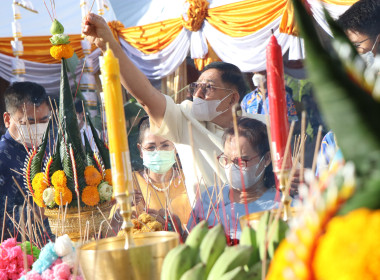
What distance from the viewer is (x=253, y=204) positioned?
144 cm

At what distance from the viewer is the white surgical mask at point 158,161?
6.68 feet

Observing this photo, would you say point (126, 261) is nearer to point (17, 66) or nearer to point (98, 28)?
point (98, 28)

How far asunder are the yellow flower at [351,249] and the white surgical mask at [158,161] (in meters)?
1.71

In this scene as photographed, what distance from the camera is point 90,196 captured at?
3.85ft

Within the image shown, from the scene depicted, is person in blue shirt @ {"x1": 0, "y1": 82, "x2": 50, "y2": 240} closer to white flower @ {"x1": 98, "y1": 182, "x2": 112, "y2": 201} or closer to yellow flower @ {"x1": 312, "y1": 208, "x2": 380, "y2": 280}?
white flower @ {"x1": 98, "y1": 182, "x2": 112, "y2": 201}

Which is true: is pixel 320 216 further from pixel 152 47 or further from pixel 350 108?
pixel 152 47

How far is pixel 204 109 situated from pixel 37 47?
404 cm

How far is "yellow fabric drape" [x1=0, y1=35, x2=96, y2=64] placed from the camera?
5168 mm

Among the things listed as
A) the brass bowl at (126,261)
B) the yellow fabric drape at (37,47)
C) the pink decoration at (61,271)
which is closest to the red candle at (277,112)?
the brass bowl at (126,261)

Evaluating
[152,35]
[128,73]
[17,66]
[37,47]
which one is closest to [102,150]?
[128,73]

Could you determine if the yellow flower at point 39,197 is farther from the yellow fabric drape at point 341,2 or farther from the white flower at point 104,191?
the yellow fabric drape at point 341,2

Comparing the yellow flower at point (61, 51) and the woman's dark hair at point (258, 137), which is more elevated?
the yellow flower at point (61, 51)

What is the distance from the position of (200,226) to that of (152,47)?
4659 millimetres

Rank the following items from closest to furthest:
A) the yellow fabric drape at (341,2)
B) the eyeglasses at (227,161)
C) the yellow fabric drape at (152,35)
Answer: the eyeglasses at (227,161) → the yellow fabric drape at (341,2) → the yellow fabric drape at (152,35)
